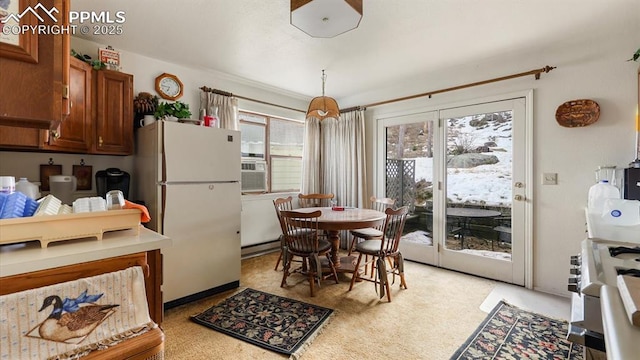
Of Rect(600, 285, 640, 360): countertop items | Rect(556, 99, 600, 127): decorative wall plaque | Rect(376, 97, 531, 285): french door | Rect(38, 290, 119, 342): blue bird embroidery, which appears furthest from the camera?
Rect(376, 97, 531, 285): french door

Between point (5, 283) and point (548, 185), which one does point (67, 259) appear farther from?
point (548, 185)

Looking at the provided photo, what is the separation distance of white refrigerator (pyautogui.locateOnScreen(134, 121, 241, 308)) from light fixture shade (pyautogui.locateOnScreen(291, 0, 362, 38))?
1395mm

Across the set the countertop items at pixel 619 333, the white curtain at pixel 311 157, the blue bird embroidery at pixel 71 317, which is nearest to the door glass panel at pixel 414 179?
the white curtain at pixel 311 157

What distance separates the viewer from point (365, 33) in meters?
2.42

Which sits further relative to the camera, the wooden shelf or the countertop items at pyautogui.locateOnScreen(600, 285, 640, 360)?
the wooden shelf

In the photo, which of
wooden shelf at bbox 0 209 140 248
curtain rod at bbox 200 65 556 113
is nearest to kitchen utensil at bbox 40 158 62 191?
curtain rod at bbox 200 65 556 113

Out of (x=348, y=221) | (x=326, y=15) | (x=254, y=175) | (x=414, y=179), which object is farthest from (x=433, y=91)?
(x=254, y=175)

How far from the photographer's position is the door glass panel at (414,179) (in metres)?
3.60

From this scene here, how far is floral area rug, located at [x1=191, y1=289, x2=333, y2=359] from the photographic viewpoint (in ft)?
6.38

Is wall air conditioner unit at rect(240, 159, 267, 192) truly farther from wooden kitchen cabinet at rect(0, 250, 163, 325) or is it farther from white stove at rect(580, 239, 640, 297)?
white stove at rect(580, 239, 640, 297)

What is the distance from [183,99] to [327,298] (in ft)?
8.92

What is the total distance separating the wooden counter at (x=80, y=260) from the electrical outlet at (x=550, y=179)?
3335 mm

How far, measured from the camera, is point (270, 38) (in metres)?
2.52

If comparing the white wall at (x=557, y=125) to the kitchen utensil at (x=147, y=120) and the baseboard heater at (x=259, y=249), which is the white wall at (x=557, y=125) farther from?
the baseboard heater at (x=259, y=249)
